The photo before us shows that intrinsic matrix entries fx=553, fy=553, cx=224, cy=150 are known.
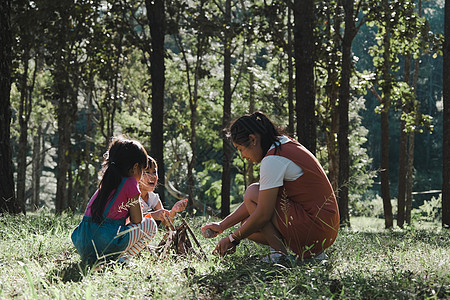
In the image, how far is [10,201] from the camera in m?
8.40

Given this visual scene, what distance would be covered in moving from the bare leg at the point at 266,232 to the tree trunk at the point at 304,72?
463 cm

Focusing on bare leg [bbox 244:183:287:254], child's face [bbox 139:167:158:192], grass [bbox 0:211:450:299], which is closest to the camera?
grass [bbox 0:211:450:299]

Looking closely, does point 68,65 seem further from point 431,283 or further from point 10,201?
point 431,283

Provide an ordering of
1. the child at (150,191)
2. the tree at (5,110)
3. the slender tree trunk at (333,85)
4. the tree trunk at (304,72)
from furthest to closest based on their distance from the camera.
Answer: the slender tree trunk at (333,85), the tree trunk at (304,72), the tree at (5,110), the child at (150,191)

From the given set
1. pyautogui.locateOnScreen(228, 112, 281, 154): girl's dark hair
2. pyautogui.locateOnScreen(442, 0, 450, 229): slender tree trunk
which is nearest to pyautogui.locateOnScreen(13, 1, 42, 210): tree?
pyautogui.locateOnScreen(228, 112, 281, 154): girl's dark hair

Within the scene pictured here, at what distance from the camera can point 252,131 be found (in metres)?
4.70

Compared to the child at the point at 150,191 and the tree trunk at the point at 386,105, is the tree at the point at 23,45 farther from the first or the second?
the tree trunk at the point at 386,105

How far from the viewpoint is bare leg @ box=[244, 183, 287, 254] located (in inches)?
179

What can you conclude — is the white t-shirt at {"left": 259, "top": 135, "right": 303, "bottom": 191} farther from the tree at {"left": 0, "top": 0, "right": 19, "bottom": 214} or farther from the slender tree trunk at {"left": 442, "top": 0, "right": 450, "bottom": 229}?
the slender tree trunk at {"left": 442, "top": 0, "right": 450, "bottom": 229}

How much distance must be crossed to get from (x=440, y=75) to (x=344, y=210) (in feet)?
199

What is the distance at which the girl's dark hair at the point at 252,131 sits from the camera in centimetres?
470

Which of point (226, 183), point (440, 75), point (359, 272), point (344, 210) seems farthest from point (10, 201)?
point (440, 75)

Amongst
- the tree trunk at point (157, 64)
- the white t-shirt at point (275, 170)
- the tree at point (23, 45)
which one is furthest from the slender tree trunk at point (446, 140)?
the tree at point (23, 45)

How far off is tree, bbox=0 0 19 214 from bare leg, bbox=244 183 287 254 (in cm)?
502
